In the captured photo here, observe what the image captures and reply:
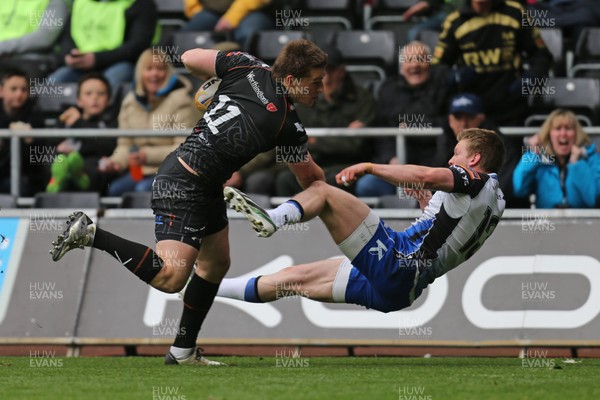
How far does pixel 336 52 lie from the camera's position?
12.4 metres

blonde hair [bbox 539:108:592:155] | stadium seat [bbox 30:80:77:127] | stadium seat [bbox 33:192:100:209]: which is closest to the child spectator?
stadium seat [bbox 30:80:77:127]

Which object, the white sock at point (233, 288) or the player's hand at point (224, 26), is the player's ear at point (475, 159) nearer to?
the white sock at point (233, 288)

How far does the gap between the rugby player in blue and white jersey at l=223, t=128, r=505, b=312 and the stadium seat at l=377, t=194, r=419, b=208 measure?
7.80ft

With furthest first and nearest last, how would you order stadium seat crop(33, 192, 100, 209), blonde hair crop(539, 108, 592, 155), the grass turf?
1. stadium seat crop(33, 192, 100, 209)
2. blonde hair crop(539, 108, 592, 155)
3. the grass turf

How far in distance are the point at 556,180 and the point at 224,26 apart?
490cm

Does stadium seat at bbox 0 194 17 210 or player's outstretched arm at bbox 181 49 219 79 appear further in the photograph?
stadium seat at bbox 0 194 17 210

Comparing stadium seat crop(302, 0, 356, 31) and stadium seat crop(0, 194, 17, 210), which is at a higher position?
stadium seat crop(302, 0, 356, 31)

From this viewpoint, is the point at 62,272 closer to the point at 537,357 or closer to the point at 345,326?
the point at 345,326

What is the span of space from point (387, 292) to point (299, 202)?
1.02 metres

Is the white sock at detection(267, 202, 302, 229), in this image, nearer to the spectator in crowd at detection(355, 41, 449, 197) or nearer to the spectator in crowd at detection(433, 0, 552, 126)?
the spectator in crowd at detection(355, 41, 449, 197)

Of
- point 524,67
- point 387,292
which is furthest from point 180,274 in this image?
point 524,67

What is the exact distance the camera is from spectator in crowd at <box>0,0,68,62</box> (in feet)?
48.5

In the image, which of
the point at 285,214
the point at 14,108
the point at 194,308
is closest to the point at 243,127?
the point at 285,214

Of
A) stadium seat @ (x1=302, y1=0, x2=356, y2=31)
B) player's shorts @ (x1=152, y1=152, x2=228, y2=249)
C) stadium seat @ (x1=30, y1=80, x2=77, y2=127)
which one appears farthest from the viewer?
stadium seat @ (x1=302, y1=0, x2=356, y2=31)
